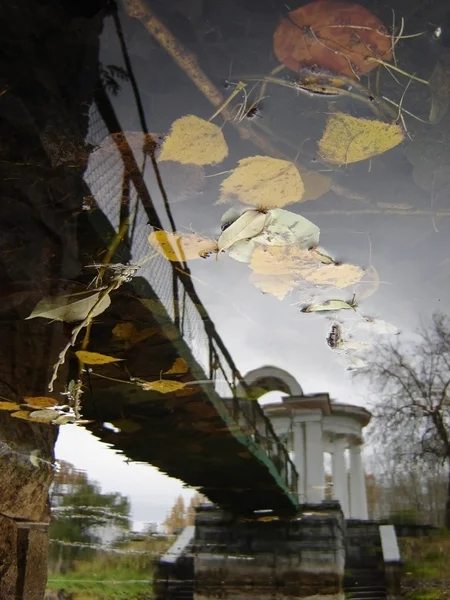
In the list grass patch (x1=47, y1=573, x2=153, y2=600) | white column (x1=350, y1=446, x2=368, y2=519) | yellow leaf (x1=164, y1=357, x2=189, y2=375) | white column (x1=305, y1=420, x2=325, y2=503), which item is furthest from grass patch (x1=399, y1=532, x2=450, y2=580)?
grass patch (x1=47, y1=573, x2=153, y2=600)

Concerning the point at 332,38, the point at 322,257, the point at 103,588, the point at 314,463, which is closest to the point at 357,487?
the point at 314,463

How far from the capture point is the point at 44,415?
3.50 meters

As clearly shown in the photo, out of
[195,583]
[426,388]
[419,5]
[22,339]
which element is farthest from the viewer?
[195,583]

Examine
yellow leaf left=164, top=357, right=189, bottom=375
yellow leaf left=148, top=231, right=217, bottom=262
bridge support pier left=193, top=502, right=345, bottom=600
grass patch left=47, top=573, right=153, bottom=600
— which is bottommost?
grass patch left=47, top=573, right=153, bottom=600

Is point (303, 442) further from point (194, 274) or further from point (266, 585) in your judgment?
point (266, 585)

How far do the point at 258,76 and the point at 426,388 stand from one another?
9.85 ft

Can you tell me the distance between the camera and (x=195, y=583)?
9289 millimetres

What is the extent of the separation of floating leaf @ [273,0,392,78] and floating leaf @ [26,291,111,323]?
1409 mm

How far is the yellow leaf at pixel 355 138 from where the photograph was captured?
1.52 metres

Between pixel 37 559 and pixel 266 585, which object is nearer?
pixel 37 559

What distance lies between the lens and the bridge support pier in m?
7.91

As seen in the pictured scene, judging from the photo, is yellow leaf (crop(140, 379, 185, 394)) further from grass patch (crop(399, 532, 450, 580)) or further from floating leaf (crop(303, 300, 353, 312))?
grass patch (crop(399, 532, 450, 580))

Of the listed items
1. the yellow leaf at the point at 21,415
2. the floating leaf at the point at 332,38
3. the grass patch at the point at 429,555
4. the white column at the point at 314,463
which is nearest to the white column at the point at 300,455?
the white column at the point at 314,463

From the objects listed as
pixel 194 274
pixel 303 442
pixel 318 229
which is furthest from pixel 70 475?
pixel 318 229
